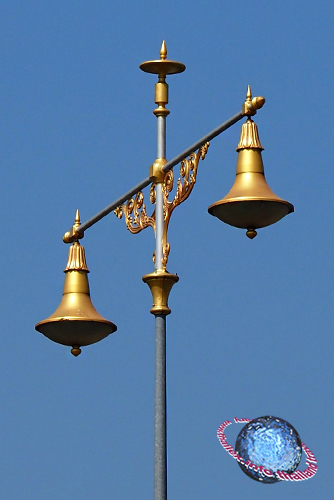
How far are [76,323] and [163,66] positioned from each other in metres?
2.56

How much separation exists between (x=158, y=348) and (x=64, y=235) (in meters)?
2.91

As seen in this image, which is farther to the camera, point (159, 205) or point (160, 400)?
point (159, 205)

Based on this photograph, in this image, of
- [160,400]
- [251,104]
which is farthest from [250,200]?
[160,400]

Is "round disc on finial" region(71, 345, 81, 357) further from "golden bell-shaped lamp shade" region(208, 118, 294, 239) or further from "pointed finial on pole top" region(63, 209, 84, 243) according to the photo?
"golden bell-shaped lamp shade" region(208, 118, 294, 239)

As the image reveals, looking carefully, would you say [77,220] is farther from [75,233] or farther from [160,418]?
[160,418]

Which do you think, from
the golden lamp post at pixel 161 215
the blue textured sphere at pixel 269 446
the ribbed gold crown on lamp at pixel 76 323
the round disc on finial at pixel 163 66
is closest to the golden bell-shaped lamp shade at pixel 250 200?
the golden lamp post at pixel 161 215

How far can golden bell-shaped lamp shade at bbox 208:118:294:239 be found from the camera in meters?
16.1

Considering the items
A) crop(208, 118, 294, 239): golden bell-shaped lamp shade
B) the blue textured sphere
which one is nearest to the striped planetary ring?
the blue textured sphere

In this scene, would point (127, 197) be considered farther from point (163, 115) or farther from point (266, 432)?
point (266, 432)

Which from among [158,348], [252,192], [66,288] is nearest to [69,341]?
[66,288]

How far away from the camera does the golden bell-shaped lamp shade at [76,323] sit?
18234mm

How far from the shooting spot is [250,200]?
632 inches

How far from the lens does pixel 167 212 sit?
673 inches

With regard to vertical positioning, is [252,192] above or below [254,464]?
above
